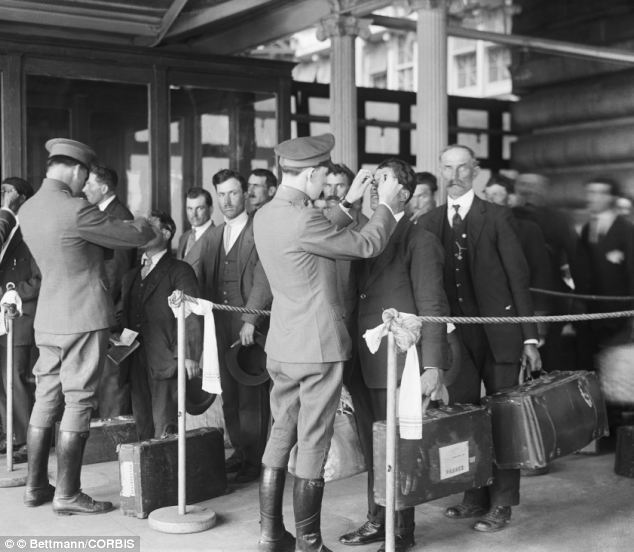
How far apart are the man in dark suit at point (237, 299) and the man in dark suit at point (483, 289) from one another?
1.23m

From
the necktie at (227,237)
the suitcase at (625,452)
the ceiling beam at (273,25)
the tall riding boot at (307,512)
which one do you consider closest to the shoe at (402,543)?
the tall riding boot at (307,512)

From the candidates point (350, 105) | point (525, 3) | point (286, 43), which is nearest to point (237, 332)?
point (350, 105)

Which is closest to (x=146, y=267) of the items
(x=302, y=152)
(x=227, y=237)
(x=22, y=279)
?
(x=227, y=237)

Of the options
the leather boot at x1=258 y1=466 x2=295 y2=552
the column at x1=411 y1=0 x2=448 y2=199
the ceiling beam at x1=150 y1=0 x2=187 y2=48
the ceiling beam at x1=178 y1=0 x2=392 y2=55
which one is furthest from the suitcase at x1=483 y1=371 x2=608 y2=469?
the ceiling beam at x1=150 y1=0 x2=187 y2=48

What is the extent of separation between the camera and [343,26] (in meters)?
8.07

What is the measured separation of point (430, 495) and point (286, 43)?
37.5ft

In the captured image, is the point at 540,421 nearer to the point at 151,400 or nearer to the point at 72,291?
the point at 72,291

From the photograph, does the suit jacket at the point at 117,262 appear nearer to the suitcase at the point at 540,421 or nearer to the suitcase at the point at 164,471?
the suitcase at the point at 164,471

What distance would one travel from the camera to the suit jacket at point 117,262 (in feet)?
18.6

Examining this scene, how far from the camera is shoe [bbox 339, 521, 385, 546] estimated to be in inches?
155

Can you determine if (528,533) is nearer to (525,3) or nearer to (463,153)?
(463,153)

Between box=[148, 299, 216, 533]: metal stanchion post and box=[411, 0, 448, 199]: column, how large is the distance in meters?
3.43

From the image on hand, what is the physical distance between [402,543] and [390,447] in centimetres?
58

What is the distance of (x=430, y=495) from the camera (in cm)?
361
